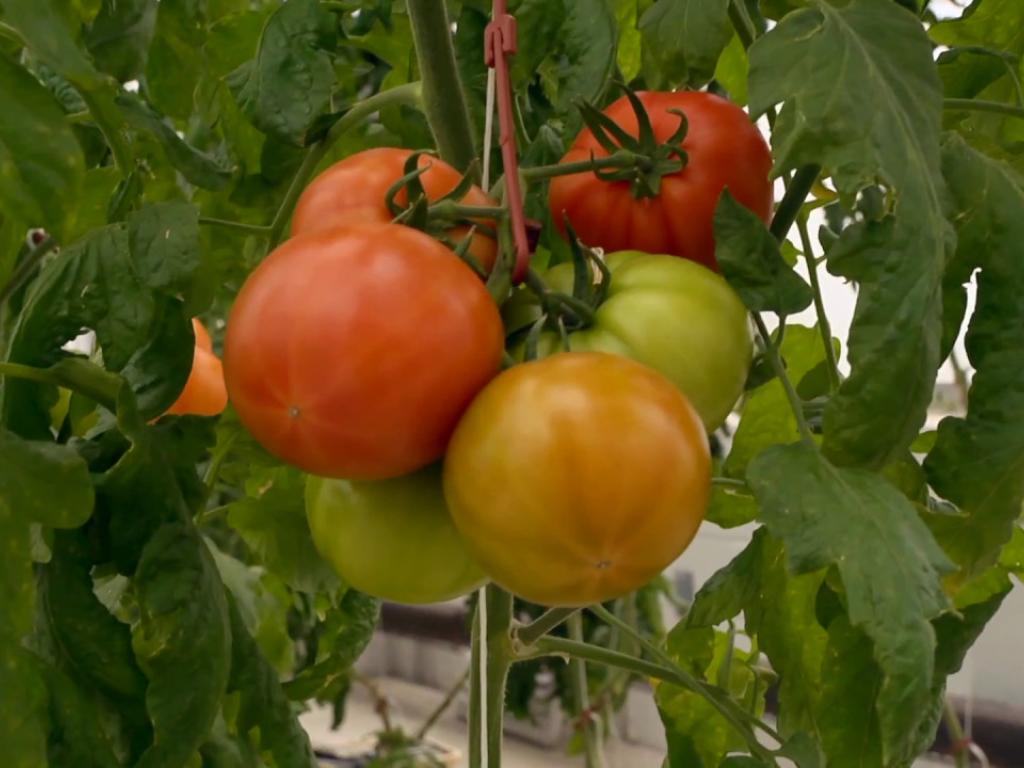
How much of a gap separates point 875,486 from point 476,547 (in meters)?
0.14

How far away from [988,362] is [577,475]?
20 cm

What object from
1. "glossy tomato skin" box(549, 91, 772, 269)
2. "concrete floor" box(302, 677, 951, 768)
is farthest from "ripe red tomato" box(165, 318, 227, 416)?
"concrete floor" box(302, 677, 951, 768)

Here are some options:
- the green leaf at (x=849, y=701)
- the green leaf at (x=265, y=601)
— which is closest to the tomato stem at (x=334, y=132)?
the green leaf at (x=849, y=701)

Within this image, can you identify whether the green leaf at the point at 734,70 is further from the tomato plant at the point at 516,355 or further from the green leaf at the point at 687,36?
the green leaf at the point at 687,36

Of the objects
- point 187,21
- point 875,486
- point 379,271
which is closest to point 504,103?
point 379,271

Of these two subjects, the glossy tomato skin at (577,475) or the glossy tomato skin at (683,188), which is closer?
the glossy tomato skin at (577,475)

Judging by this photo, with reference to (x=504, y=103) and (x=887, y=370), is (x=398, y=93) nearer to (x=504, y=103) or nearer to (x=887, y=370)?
(x=504, y=103)

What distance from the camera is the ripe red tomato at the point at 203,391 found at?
720mm

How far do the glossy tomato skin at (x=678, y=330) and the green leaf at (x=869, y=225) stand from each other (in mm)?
67

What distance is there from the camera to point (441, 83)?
595 mm

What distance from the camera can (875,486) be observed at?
1.40 ft

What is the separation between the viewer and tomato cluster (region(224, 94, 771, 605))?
42 cm

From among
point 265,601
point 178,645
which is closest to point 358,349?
point 178,645

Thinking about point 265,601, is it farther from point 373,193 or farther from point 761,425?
point 373,193
